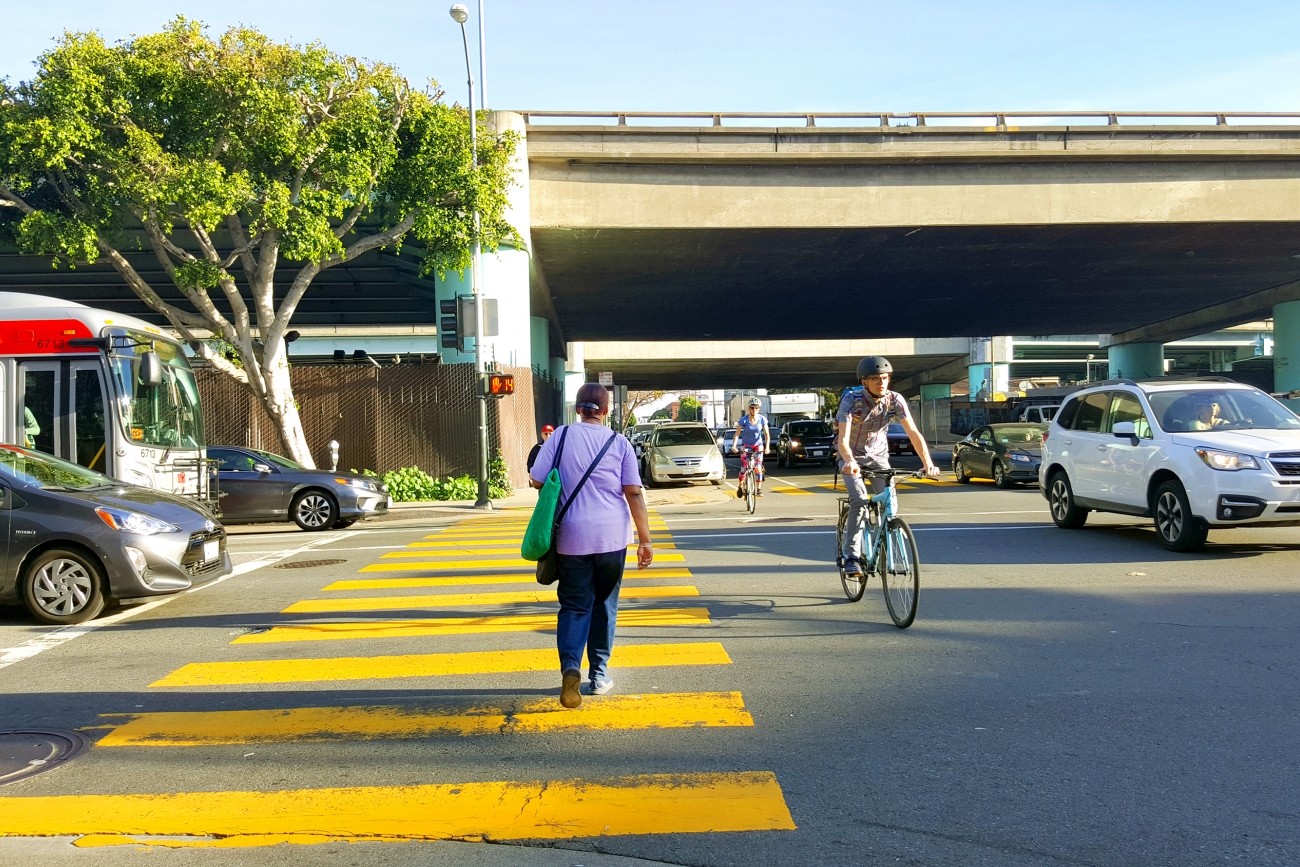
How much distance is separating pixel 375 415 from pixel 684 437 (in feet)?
24.0

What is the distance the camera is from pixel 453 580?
10602mm

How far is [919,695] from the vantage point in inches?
229

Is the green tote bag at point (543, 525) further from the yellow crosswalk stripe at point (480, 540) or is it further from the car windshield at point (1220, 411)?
the car windshield at point (1220, 411)

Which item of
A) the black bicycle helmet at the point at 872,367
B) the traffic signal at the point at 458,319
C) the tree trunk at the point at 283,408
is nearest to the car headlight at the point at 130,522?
the black bicycle helmet at the point at 872,367

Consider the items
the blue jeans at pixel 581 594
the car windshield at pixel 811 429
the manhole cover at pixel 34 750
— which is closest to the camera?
the manhole cover at pixel 34 750

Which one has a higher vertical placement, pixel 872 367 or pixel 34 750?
pixel 872 367

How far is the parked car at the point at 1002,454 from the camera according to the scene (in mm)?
21875

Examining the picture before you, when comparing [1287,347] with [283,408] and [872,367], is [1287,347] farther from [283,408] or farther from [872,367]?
[872,367]

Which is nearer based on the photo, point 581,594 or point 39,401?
point 581,594

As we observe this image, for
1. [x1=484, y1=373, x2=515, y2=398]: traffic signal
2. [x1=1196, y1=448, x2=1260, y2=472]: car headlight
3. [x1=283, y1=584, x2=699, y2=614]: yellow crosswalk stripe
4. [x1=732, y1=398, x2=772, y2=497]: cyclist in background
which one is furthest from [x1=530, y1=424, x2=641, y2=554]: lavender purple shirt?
[x1=484, y1=373, x2=515, y2=398]: traffic signal

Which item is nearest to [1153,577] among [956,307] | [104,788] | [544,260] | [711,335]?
[104,788]

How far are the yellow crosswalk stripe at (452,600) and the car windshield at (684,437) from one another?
16.3 m

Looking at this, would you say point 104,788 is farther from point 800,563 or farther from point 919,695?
point 800,563

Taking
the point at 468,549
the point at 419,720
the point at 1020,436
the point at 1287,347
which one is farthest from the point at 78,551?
the point at 1287,347
